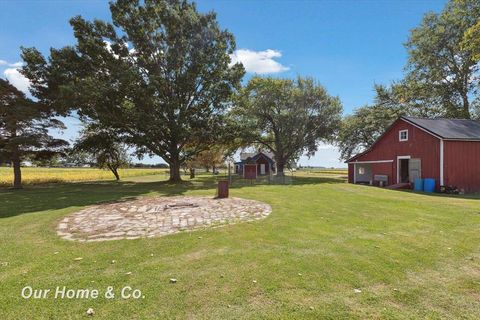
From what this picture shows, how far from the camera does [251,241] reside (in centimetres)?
618

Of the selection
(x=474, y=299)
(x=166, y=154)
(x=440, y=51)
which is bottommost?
(x=474, y=299)

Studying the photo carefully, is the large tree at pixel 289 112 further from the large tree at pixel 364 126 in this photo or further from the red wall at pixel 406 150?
the red wall at pixel 406 150

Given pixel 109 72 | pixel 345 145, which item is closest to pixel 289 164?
pixel 345 145

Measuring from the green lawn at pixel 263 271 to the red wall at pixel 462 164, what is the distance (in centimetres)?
1428

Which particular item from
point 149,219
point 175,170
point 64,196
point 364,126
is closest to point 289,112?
point 364,126

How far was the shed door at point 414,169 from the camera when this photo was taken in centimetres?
2114

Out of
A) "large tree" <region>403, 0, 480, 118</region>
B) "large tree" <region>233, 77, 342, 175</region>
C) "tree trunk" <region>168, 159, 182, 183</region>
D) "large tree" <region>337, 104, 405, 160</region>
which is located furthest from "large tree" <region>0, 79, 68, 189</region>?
"large tree" <region>403, 0, 480, 118</region>

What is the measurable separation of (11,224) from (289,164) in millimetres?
36487

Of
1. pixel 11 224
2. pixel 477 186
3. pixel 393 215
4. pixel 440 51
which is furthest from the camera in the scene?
pixel 440 51

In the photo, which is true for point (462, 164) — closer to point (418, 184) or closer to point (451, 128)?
point (418, 184)

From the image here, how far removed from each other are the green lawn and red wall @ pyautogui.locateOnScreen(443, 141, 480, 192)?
46.9ft

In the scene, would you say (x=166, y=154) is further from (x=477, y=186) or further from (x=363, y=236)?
(x=477, y=186)

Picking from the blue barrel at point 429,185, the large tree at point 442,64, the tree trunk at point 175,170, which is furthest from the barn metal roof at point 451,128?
the tree trunk at point 175,170

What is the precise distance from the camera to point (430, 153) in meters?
20.2
